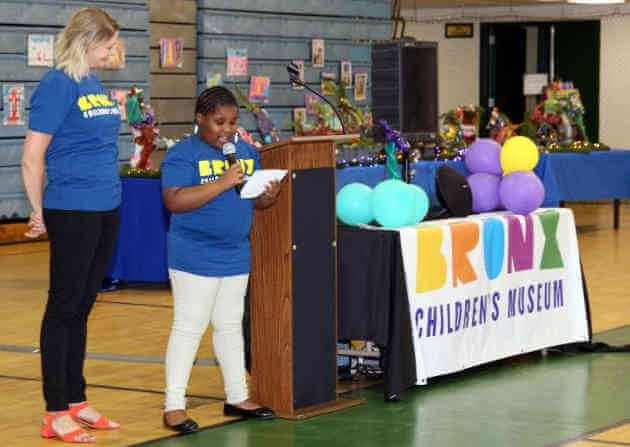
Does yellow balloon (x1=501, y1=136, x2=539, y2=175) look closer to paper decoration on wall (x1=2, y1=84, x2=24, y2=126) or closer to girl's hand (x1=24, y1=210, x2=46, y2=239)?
girl's hand (x1=24, y1=210, x2=46, y2=239)

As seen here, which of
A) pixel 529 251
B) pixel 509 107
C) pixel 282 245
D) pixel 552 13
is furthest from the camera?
pixel 509 107

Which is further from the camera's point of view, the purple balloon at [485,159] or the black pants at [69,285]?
the purple balloon at [485,159]

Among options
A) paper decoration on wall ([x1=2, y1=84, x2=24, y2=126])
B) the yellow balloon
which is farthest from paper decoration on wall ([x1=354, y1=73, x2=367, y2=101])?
the yellow balloon

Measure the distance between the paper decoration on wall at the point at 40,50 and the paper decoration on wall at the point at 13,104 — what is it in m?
0.23

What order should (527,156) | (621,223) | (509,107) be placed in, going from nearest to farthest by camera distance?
(527,156), (621,223), (509,107)

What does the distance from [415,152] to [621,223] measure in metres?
3.91

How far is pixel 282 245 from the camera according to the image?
454cm

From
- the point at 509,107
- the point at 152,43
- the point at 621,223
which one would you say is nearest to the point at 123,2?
the point at 152,43

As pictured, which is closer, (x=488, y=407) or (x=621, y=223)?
(x=488, y=407)

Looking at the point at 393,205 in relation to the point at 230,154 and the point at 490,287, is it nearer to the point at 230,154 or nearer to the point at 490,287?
the point at 490,287

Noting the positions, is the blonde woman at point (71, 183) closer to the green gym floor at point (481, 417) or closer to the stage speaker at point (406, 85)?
the green gym floor at point (481, 417)

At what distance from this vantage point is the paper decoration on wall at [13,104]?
10.6 meters

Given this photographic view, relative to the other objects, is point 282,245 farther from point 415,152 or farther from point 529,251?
point 415,152

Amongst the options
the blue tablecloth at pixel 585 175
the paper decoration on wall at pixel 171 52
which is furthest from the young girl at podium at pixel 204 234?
the paper decoration on wall at pixel 171 52
